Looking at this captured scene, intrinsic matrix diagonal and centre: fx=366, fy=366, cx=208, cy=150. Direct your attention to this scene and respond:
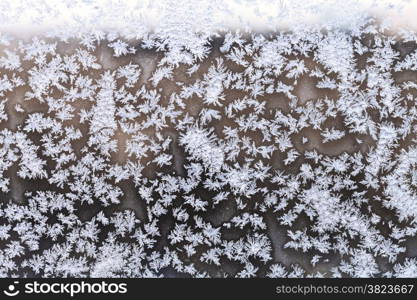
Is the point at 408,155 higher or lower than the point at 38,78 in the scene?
lower

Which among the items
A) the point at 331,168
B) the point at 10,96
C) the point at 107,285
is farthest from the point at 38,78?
the point at 331,168

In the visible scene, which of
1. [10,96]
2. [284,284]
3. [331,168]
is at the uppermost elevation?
[10,96]

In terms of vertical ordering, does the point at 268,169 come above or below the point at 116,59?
below

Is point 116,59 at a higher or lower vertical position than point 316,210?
higher

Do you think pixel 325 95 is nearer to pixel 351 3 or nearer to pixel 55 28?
pixel 351 3

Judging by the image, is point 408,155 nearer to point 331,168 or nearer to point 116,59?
point 331,168

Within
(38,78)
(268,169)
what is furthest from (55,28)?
(268,169)

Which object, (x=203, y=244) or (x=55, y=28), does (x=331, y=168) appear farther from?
(x=55, y=28)
